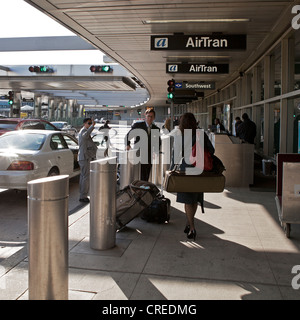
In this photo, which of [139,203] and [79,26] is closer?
[139,203]

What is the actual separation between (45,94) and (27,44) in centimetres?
2488

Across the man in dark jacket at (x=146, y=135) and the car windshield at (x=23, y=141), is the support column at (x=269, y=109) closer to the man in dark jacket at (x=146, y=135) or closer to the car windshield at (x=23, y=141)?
the man in dark jacket at (x=146, y=135)

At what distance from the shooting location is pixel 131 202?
5598 millimetres

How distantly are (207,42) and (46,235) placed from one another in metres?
7.02

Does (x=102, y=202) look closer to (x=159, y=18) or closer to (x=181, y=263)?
(x=181, y=263)

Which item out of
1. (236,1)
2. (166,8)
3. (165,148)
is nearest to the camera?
(236,1)

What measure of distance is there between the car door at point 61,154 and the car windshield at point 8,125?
810 centimetres

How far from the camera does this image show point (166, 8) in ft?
25.6

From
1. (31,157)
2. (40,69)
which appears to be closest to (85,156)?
(31,157)

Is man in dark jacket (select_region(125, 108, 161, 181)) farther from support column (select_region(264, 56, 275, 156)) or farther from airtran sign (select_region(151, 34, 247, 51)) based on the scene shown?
support column (select_region(264, 56, 275, 156))

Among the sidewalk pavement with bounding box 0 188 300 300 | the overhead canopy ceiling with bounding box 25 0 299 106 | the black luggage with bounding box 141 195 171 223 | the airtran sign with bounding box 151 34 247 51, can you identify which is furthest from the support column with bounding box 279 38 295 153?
the black luggage with bounding box 141 195 171 223

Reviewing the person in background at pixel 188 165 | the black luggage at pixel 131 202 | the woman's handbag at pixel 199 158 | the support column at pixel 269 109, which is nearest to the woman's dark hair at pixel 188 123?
the person in background at pixel 188 165

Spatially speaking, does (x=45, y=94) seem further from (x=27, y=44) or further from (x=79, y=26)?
(x=79, y=26)
